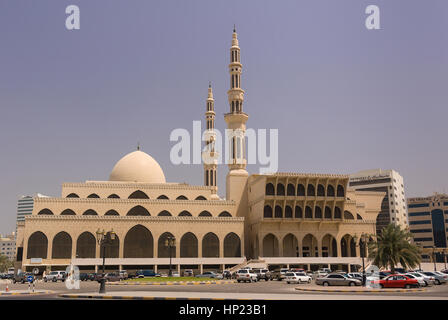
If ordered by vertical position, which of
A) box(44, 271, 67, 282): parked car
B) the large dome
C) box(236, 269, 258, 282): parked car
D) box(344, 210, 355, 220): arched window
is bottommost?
box(44, 271, 67, 282): parked car

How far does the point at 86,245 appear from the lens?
187 ft

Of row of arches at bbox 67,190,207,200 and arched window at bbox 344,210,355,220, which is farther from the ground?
row of arches at bbox 67,190,207,200

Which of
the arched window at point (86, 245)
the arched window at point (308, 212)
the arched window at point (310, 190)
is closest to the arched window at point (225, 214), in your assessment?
the arched window at point (308, 212)

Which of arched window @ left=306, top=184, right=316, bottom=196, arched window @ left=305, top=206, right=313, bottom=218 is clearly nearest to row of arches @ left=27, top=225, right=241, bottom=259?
arched window @ left=305, top=206, right=313, bottom=218

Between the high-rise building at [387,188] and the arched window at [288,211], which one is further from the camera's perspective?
the high-rise building at [387,188]

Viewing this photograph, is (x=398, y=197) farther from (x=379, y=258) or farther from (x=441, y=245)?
(x=379, y=258)

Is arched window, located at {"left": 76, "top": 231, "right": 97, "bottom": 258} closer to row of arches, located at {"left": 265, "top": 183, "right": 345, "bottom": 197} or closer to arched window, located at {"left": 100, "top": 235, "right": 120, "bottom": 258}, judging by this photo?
arched window, located at {"left": 100, "top": 235, "right": 120, "bottom": 258}

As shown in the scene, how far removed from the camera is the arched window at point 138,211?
204ft

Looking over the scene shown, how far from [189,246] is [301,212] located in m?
16.4

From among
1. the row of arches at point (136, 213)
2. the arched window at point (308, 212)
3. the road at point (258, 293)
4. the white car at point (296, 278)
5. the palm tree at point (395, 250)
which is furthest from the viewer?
the arched window at point (308, 212)

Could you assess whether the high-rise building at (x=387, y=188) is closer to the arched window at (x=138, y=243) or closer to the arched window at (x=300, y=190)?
the arched window at (x=300, y=190)

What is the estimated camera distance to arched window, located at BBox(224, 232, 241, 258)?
6056 cm

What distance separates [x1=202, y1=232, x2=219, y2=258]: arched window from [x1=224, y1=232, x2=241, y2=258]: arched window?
4.06 feet

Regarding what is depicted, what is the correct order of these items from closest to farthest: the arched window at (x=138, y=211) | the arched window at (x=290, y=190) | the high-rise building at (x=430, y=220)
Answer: the arched window at (x=290, y=190) < the arched window at (x=138, y=211) < the high-rise building at (x=430, y=220)
